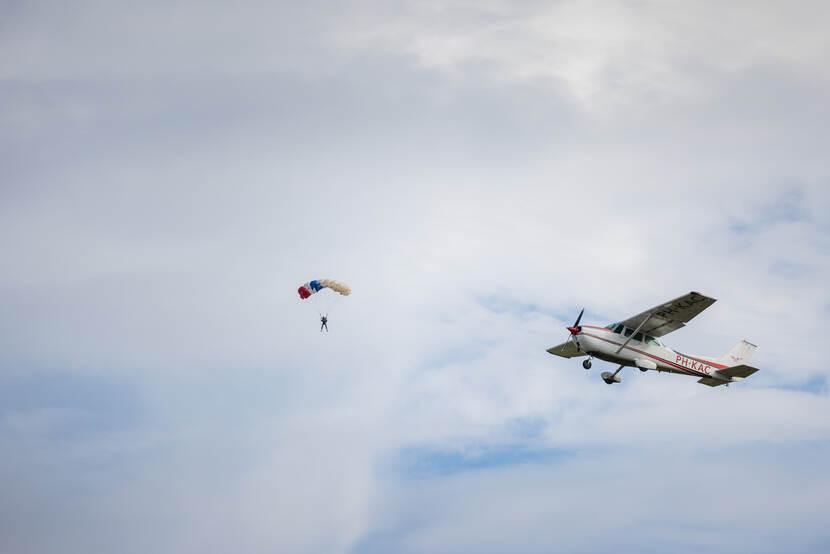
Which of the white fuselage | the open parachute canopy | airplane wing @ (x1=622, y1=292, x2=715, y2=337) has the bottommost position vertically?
the white fuselage

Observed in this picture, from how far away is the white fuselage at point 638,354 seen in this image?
68.8 meters

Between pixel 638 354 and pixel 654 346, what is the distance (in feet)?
4.76

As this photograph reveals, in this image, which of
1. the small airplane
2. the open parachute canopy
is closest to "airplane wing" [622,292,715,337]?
the small airplane

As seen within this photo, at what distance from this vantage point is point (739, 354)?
74562mm

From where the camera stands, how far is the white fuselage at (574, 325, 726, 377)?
68.8m

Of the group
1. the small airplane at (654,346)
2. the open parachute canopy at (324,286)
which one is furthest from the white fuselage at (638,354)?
the open parachute canopy at (324,286)

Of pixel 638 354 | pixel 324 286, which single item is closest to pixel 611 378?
pixel 638 354

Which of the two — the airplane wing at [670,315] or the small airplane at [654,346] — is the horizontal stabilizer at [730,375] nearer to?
the small airplane at [654,346]

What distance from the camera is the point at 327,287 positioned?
291 feet

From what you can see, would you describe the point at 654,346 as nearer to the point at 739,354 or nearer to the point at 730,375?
the point at 730,375

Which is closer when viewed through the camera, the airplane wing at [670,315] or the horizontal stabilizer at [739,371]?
the airplane wing at [670,315]

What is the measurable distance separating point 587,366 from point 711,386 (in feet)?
34.5

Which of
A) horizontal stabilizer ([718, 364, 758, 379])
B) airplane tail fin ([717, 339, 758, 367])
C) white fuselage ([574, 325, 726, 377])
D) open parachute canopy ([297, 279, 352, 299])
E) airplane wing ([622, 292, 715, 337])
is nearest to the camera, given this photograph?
airplane wing ([622, 292, 715, 337])

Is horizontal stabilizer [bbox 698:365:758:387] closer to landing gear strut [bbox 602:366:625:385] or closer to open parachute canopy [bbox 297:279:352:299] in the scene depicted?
landing gear strut [bbox 602:366:625:385]
